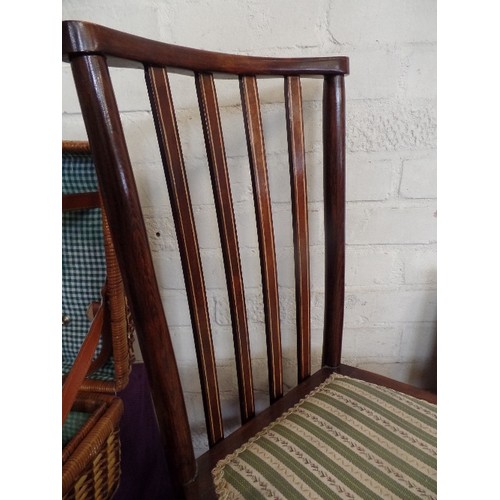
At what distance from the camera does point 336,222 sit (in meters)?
0.52

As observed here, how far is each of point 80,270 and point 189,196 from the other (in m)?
0.29

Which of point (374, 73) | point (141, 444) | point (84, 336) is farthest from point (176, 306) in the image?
point (374, 73)

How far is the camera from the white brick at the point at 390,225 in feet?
2.11

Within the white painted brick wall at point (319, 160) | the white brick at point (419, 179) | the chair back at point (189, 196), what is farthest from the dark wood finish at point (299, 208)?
the white brick at point (419, 179)

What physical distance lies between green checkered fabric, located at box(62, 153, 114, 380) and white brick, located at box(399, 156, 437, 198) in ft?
1.62

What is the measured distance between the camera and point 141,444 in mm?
758

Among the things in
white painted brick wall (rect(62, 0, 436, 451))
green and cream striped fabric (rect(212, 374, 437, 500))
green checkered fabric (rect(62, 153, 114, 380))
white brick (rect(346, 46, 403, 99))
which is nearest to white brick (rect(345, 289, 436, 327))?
white painted brick wall (rect(62, 0, 436, 451))

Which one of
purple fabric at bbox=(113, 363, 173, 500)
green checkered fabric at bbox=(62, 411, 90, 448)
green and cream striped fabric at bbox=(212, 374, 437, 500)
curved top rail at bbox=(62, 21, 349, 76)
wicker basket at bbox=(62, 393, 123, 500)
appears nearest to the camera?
curved top rail at bbox=(62, 21, 349, 76)

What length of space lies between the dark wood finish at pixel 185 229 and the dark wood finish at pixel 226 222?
0.04 meters

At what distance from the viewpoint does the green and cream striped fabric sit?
0.39 meters

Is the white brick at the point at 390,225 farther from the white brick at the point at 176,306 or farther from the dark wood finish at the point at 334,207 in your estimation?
the white brick at the point at 176,306

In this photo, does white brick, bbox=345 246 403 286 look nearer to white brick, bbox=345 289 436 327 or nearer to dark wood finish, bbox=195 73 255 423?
white brick, bbox=345 289 436 327

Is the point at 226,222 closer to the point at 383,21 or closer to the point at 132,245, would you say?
the point at 132,245
